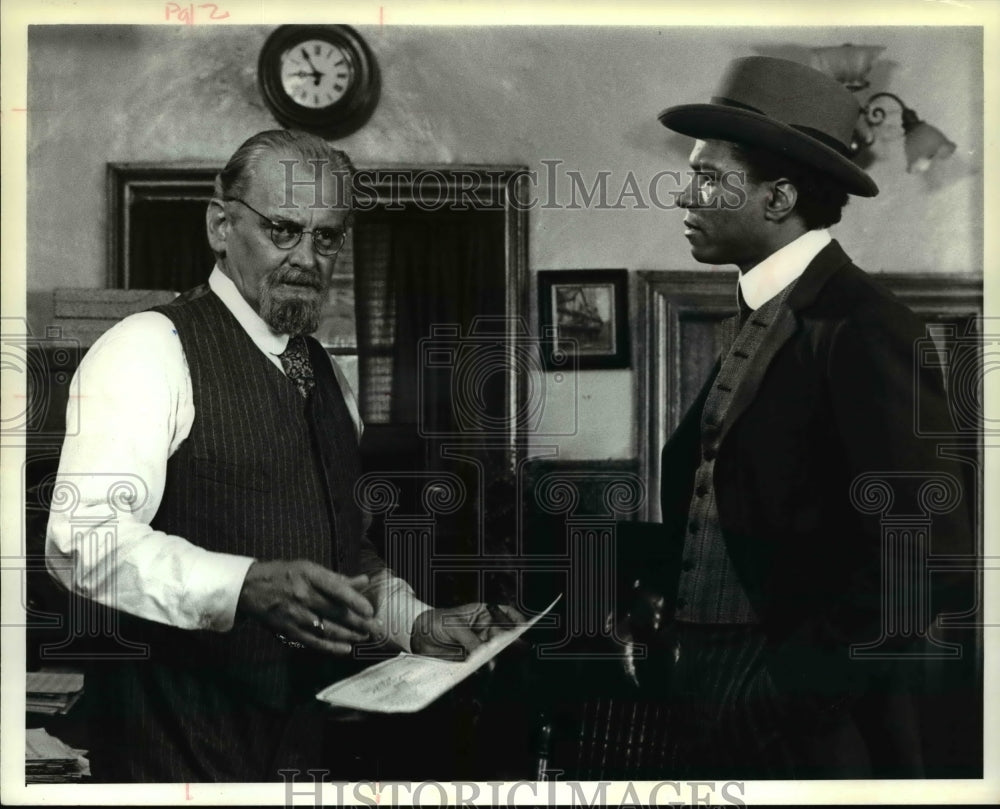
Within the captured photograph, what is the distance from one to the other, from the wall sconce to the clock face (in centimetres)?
109

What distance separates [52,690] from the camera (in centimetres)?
257

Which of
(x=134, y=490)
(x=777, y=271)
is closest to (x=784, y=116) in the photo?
(x=777, y=271)

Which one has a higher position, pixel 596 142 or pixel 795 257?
pixel 596 142

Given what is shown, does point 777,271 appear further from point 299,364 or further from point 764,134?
point 299,364

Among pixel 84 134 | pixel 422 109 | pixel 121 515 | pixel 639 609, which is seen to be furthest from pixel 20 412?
pixel 639 609

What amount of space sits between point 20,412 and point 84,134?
26.0 inches

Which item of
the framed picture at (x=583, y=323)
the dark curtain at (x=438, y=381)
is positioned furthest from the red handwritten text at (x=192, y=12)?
the framed picture at (x=583, y=323)

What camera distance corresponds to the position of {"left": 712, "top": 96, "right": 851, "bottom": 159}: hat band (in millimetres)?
2506

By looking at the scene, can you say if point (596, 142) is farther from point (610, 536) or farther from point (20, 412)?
point (20, 412)

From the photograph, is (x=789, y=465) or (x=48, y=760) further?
(x=48, y=760)

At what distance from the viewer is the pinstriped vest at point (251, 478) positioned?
8.04ft

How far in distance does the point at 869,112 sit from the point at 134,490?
188 cm

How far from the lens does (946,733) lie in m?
2.59

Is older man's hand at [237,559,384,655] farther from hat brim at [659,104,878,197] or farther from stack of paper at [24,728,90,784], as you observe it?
hat brim at [659,104,878,197]
